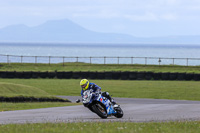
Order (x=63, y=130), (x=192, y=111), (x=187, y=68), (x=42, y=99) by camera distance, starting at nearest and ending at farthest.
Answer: (x=63, y=130)
(x=192, y=111)
(x=42, y=99)
(x=187, y=68)

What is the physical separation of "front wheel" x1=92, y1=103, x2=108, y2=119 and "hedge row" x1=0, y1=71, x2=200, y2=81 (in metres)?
30.6

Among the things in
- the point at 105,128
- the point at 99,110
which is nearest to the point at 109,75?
the point at 99,110

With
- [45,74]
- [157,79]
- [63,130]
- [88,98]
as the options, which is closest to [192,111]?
[88,98]

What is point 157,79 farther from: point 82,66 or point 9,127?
point 9,127

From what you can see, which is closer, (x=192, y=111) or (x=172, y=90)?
(x=192, y=111)

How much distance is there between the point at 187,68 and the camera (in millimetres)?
56438

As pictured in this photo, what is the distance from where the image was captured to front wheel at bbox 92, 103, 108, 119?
14352mm

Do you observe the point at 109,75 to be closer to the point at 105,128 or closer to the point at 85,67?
the point at 85,67

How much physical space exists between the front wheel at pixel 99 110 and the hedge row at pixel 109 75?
3060 centimetres

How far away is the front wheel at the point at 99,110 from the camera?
14352 mm

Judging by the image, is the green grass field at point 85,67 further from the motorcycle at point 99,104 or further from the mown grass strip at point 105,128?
the mown grass strip at point 105,128

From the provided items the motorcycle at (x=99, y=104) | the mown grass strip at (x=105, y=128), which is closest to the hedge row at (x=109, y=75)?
the motorcycle at (x=99, y=104)

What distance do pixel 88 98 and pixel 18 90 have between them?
488 inches

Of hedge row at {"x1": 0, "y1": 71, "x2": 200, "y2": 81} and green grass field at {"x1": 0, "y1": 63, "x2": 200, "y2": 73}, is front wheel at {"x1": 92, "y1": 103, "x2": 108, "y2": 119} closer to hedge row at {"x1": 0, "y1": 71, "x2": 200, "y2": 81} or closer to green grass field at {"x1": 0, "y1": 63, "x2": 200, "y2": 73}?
hedge row at {"x1": 0, "y1": 71, "x2": 200, "y2": 81}
